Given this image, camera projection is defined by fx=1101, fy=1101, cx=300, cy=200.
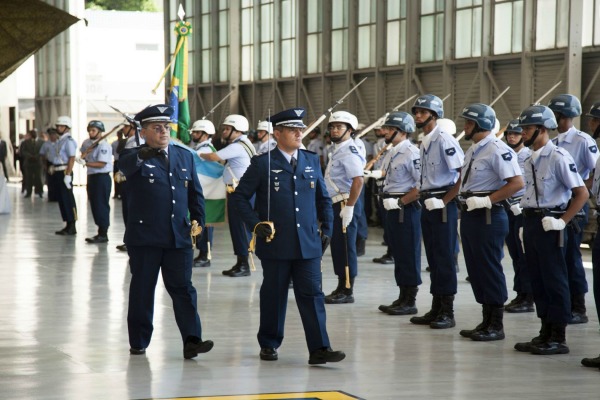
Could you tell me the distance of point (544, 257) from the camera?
8227 millimetres

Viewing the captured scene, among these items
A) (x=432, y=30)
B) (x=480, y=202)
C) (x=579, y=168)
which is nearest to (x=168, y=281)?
(x=480, y=202)

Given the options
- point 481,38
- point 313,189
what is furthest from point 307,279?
point 481,38

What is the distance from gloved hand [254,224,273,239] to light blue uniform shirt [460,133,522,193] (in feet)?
6.51

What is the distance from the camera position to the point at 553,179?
8.30 metres

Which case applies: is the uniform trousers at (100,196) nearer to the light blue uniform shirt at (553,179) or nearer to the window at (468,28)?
the window at (468,28)

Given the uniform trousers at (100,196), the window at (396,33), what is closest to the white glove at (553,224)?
the uniform trousers at (100,196)

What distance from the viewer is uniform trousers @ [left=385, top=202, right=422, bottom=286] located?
10.2 m

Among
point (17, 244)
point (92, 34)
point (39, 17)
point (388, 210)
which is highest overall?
point (92, 34)

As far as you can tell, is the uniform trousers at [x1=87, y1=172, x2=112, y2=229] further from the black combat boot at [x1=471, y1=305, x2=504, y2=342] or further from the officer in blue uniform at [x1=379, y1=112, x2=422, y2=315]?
the black combat boot at [x1=471, y1=305, x2=504, y2=342]

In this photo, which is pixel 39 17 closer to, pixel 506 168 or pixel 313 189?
pixel 313 189

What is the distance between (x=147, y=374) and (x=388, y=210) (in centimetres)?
372

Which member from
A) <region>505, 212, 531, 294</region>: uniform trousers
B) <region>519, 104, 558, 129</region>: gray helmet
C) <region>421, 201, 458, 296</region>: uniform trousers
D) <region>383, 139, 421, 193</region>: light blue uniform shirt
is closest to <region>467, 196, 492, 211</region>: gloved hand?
<region>519, 104, 558, 129</region>: gray helmet

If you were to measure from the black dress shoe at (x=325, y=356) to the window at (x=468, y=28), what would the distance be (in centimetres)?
1315

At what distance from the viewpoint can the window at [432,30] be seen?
68.5ft
